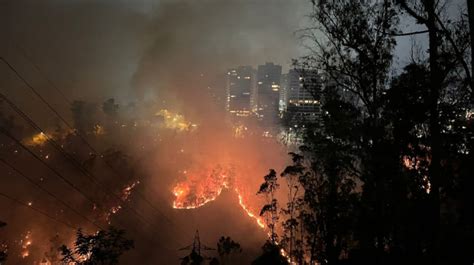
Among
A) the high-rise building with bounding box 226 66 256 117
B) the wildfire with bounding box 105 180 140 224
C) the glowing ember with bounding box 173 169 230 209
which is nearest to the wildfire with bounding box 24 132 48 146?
the wildfire with bounding box 105 180 140 224

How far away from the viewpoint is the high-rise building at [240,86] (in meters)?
104

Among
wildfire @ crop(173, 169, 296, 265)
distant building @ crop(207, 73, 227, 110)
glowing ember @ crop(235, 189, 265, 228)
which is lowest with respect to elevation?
glowing ember @ crop(235, 189, 265, 228)

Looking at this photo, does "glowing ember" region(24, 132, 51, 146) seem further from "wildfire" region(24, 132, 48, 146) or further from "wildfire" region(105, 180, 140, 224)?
"wildfire" region(105, 180, 140, 224)

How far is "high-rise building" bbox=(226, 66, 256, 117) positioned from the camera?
4097 inches

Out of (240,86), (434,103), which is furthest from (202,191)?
(240,86)

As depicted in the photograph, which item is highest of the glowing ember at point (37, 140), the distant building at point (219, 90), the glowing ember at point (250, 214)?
the distant building at point (219, 90)

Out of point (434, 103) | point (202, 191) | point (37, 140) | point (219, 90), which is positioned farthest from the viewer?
point (219, 90)

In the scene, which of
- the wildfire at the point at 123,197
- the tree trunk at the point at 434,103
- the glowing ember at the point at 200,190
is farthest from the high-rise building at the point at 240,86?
the tree trunk at the point at 434,103

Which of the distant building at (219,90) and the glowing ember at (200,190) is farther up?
the distant building at (219,90)

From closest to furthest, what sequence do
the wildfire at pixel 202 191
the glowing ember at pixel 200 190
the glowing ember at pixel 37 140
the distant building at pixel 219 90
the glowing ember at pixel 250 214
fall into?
the glowing ember at pixel 250 214 → the glowing ember at pixel 37 140 → the wildfire at pixel 202 191 → the glowing ember at pixel 200 190 → the distant building at pixel 219 90

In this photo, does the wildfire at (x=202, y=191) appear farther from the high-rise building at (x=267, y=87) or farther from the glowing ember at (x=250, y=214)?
the high-rise building at (x=267, y=87)

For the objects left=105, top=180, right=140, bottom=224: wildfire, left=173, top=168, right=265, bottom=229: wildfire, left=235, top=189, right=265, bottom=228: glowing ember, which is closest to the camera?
left=105, top=180, right=140, bottom=224: wildfire

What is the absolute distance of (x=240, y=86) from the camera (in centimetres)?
10894

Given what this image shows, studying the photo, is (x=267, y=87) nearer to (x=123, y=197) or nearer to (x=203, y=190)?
(x=203, y=190)
